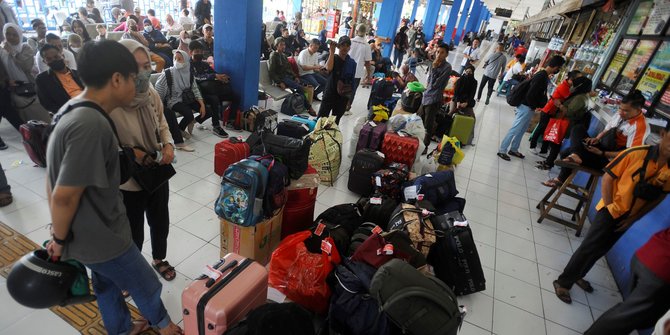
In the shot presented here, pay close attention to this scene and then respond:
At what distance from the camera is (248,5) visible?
15.8 feet

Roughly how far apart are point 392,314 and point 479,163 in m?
4.48

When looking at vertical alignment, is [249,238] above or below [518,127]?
below

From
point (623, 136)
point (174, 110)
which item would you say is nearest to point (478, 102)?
point (623, 136)

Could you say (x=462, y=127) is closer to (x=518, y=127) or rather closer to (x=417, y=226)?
(x=518, y=127)

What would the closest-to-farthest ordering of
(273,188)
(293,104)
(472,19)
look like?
(273,188)
(293,104)
(472,19)

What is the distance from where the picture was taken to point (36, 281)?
1.37 metres

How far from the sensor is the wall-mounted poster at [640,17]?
5159 mm

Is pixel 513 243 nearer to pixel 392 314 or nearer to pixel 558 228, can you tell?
pixel 558 228

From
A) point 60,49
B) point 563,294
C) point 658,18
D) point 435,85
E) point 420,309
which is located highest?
point 658,18

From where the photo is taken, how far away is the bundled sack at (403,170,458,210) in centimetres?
326

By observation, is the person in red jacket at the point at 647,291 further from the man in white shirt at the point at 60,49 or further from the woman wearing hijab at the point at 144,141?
the man in white shirt at the point at 60,49

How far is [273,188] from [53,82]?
2.95 m

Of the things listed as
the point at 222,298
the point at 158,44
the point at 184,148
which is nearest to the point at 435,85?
the point at 184,148

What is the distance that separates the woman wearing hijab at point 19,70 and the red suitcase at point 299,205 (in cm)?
369
